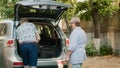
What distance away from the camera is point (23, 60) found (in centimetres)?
979

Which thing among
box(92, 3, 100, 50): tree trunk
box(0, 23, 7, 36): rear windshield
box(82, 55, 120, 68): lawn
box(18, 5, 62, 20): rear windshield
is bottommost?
box(82, 55, 120, 68): lawn

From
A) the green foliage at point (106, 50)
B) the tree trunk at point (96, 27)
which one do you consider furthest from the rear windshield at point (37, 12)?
the green foliage at point (106, 50)

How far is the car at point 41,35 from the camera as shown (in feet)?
32.3

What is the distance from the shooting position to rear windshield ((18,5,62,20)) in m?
10.1

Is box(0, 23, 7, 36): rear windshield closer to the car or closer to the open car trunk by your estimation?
the car

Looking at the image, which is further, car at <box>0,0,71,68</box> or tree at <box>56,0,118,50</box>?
tree at <box>56,0,118,50</box>

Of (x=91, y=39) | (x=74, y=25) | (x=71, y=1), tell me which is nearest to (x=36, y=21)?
(x=74, y=25)

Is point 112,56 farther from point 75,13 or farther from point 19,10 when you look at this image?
point 19,10

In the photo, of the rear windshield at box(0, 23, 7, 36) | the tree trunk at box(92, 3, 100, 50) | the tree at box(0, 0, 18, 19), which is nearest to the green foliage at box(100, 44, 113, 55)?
the tree trunk at box(92, 3, 100, 50)

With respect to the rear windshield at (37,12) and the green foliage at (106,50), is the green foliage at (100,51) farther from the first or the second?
the rear windshield at (37,12)

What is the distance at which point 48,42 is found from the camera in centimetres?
1086

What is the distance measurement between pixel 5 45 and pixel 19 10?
97 centimetres

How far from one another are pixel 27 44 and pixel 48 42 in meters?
1.22

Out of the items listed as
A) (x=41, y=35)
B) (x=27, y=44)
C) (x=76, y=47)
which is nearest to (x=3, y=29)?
(x=41, y=35)
